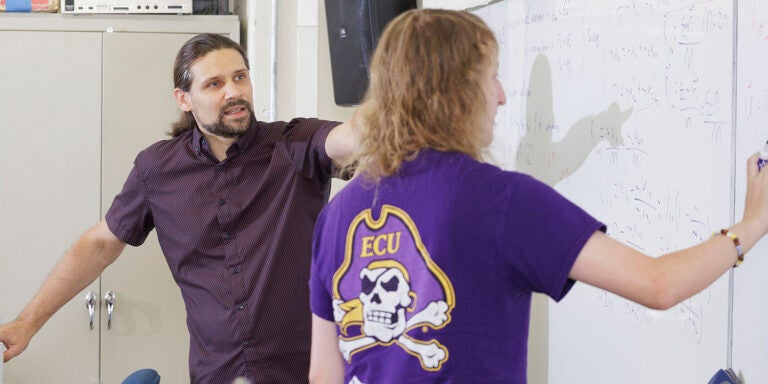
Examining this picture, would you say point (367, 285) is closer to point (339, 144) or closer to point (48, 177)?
point (339, 144)

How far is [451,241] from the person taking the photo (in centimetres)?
125

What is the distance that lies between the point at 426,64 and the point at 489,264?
279 mm

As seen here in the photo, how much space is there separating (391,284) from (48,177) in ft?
9.43

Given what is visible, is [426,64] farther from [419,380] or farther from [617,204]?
[617,204]

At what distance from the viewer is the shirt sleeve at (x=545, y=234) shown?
1208 millimetres

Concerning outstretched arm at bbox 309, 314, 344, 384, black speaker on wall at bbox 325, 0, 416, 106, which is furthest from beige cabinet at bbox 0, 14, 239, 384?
outstretched arm at bbox 309, 314, 344, 384

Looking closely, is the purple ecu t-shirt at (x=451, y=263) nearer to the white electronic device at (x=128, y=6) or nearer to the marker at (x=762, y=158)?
the marker at (x=762, y=158)

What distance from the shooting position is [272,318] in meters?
2.30

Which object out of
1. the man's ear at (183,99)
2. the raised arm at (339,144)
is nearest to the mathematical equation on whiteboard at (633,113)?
the raised arm at (339,144)

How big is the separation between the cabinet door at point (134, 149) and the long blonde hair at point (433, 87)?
2.67 metres

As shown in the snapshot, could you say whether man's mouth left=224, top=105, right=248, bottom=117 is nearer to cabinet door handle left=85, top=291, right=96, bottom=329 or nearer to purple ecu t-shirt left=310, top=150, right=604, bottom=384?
purple ecu t-shirt left=310, top=150, right=604, bottom=384

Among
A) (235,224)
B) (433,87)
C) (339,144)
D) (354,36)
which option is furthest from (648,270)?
(354,36)

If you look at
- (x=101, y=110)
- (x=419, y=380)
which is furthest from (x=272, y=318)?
(x=101, y=110)

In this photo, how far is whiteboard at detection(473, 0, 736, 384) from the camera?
5.38 ft
